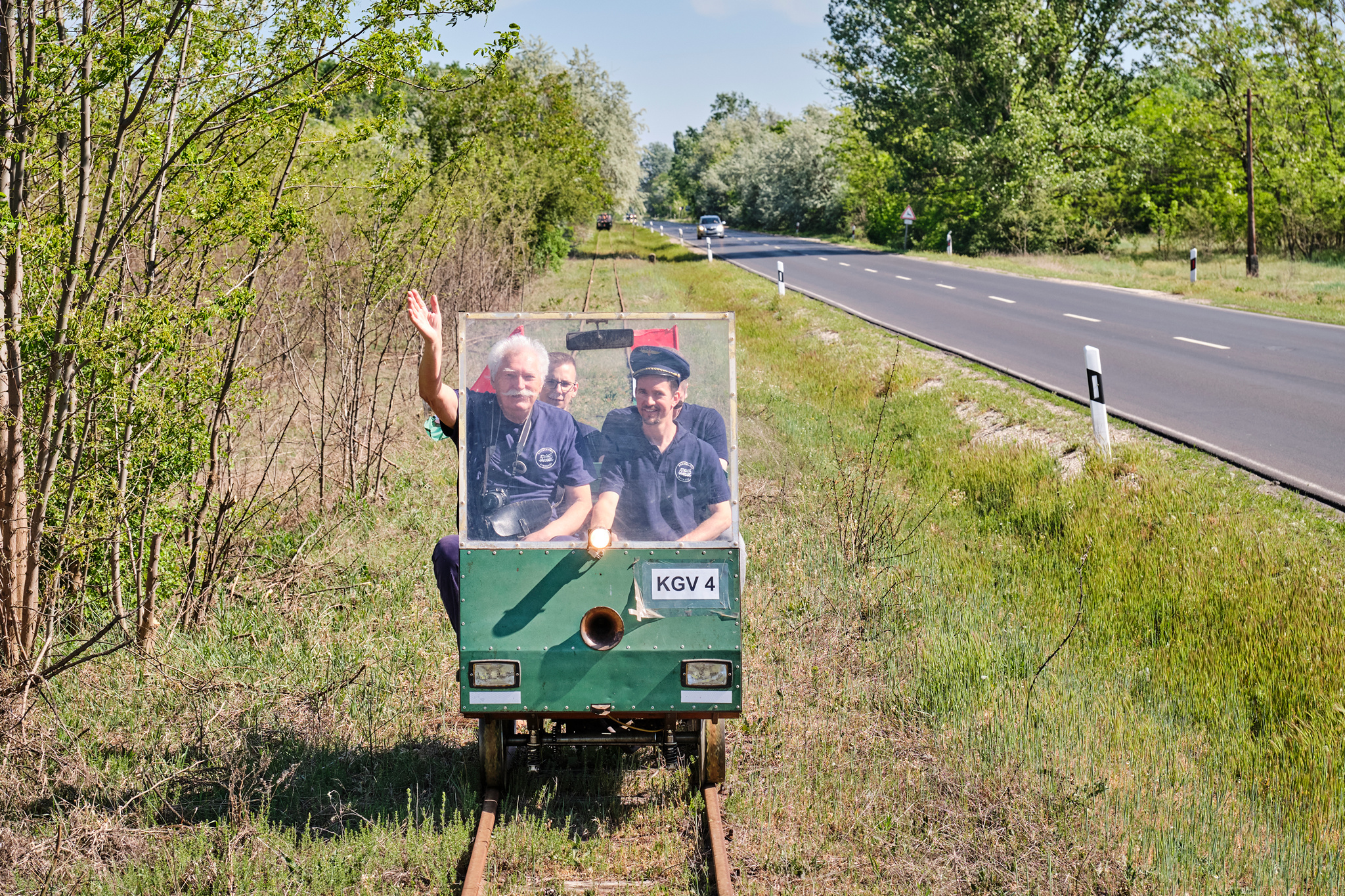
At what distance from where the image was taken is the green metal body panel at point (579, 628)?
398 centimetres

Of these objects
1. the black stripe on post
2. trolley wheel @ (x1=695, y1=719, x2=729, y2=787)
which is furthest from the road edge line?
trolley wheel @ (x1=695, y1=719, x2=729, y2=787)

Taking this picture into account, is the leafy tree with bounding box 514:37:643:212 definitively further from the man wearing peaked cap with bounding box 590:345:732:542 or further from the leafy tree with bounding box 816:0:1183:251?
the man wearing peaked cap with bounding box 590:345:732:542

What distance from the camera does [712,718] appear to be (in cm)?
412

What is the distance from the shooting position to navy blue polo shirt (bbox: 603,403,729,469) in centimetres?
410

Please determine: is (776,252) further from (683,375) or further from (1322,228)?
(683,375)

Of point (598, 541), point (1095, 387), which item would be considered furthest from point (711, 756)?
point (1095, 387)

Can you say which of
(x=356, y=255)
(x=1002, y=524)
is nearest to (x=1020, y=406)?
(x=1002, y=524)

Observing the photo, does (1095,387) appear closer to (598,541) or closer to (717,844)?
(717,844)

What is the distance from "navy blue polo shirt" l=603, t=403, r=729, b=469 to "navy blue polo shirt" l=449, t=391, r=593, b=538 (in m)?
0.12

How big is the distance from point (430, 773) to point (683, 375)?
2.11m

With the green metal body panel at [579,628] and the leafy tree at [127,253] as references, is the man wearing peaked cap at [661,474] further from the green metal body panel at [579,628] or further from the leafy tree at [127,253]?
the leafy tree at [127,253]

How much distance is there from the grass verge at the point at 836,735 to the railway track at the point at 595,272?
37.4 feet

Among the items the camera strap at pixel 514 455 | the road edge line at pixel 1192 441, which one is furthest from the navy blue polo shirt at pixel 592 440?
the road edge line at pixel 1192 441

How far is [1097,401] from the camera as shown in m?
9.89
